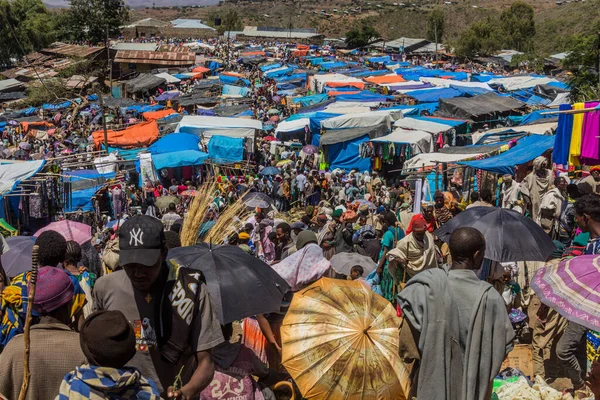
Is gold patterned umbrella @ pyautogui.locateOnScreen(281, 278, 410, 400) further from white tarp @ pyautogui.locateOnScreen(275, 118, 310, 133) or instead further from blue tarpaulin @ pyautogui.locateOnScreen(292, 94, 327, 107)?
blue tarpaulin @ pyautogui.locateOnScreen(292, 94, 327, 107)

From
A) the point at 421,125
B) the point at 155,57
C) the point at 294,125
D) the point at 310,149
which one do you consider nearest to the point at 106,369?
the point at 421,125

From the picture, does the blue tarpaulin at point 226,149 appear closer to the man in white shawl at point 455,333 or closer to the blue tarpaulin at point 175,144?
the blue tarpaulin at point 175,144

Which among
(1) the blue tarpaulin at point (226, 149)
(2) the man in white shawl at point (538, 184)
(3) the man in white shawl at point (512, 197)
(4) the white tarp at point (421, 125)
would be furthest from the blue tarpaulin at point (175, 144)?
(2) the man in white shawl at point (538, 184)

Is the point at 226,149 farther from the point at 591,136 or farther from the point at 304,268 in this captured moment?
the point at 304,268

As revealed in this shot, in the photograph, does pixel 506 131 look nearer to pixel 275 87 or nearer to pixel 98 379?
pixel 98 379

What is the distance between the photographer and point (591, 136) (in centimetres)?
727

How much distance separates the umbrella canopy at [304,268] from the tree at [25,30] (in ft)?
159

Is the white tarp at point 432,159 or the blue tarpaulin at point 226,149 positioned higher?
the white tarp at point 432,159

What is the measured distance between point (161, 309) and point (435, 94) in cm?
2101

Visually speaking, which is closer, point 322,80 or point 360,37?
point 322,80

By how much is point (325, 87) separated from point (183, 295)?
25527 millimetres

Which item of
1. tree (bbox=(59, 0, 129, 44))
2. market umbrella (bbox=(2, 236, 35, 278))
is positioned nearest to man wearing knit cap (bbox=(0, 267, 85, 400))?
market umbrella (bbox=(2, 236, 35, 278))

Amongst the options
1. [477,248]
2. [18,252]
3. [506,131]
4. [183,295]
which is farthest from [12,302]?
[506,131]

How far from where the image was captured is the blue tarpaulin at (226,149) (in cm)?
1661
